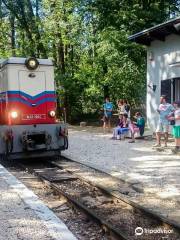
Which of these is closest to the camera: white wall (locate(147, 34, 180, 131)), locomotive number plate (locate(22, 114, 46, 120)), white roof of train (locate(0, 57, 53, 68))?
white roof of train (locate(0, 57, 53, 68))

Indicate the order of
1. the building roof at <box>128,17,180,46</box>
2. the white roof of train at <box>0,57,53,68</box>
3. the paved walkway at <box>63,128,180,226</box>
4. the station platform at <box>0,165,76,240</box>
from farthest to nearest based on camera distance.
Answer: the building roof at <box>128,17,180,46</box> < the white roof of train at <box>0,57,53,68</box> < the paved walkway at <box>63,128,180,226</box> < the station platform at <box>0,165,76,240</box>

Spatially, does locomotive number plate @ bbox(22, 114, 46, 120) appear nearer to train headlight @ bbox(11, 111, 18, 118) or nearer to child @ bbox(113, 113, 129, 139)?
train headlight @ bbox(11, 111, 18, 118)

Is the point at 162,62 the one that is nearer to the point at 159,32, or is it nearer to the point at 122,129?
the point at 159,32

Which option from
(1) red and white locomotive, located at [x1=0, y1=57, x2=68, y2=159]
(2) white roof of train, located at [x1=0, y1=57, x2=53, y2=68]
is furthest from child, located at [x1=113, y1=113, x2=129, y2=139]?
(2) white roof of train, located at [x1=0, y1=57, x2=53, y2=68]

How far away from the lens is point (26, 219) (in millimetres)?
6551

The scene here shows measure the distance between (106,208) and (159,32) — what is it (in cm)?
1106

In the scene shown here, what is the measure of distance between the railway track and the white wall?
772cm

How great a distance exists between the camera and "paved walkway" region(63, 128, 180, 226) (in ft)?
25.1

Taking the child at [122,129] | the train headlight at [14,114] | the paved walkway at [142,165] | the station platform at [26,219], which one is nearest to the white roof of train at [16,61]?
the train headlight at [14,114]

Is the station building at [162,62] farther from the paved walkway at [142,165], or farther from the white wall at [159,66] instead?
the paved walkway at [142,165]

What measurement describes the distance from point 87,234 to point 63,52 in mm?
26376

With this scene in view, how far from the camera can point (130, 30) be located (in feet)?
72.9

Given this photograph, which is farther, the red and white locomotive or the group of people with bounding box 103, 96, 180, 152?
the group of people with bounding box 103, 96, 180, 152

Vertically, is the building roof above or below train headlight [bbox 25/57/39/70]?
above
